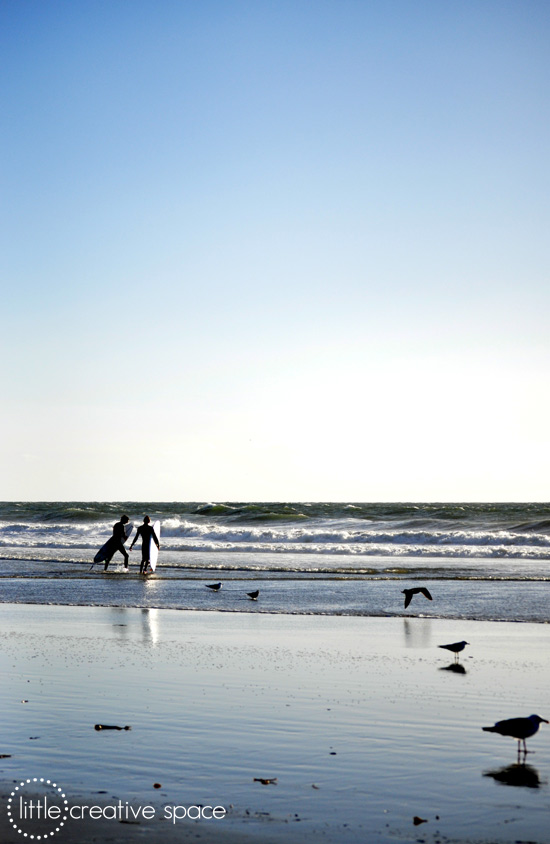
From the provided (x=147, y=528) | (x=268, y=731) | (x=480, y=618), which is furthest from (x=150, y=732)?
(x=147, y=528)

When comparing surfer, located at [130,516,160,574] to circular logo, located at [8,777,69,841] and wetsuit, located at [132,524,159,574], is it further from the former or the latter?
circular logo, located at [8,777,69,841]

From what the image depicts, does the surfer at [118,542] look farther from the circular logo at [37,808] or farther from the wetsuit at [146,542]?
the circular logo at [37,808]

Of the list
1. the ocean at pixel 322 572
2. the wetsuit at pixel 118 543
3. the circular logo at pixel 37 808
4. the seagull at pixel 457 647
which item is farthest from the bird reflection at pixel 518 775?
the wetsuit at pixel 118 543

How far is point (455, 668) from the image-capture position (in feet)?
34.5

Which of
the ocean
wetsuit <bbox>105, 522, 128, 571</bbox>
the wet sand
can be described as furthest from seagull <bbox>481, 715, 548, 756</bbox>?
wetsuit <bbox>105, 522, 128, 571</bbox>

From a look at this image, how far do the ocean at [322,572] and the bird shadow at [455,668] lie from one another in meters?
5.29

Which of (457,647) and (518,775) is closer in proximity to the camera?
(518,775)

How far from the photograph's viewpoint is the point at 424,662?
434 inches

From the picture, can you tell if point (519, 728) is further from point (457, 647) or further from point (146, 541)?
point (146, 541)

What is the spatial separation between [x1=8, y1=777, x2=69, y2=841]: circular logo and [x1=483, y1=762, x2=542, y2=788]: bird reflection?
3002 mm

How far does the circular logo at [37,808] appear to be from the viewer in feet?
17.1

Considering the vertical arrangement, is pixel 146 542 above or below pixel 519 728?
above

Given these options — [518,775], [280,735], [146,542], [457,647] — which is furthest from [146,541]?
[518,775]

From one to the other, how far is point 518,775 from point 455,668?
Answer: 4.30 m
